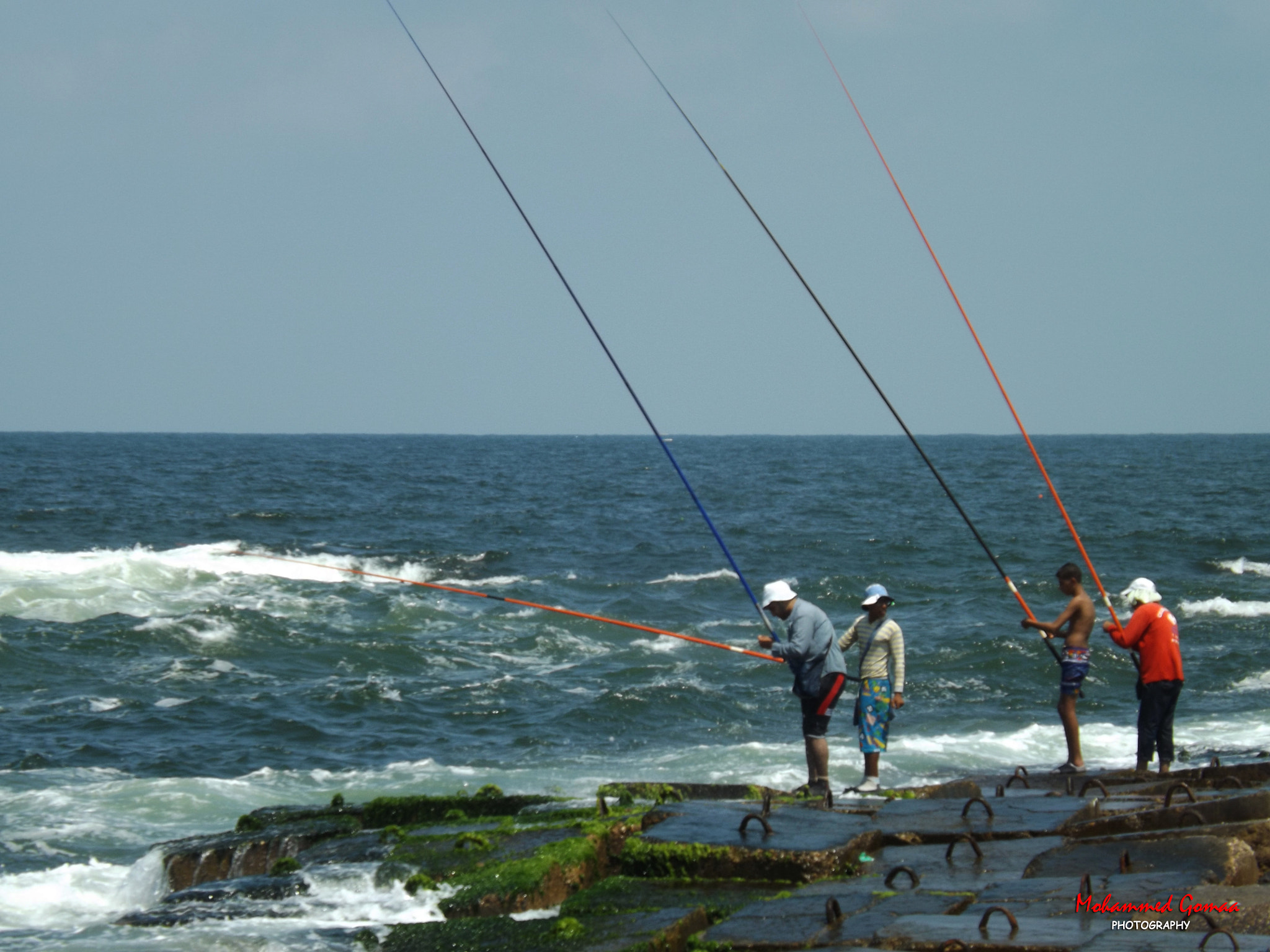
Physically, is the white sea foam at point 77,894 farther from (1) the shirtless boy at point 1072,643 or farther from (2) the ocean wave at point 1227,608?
(2) the ocean wave at point 1227,608

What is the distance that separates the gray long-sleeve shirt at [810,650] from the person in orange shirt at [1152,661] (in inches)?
80.5

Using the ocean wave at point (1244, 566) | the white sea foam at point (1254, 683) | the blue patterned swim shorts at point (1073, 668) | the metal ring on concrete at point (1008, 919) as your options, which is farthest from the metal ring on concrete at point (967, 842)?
the ocean wave at point (1244, 566)

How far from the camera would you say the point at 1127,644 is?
8.48 meters

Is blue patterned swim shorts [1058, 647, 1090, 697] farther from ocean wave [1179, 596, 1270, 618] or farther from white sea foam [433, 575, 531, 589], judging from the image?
white sea foam [433, 575, 531, 589]

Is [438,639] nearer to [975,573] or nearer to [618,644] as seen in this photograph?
[618,644]

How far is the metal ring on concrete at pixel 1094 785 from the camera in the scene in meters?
7.10

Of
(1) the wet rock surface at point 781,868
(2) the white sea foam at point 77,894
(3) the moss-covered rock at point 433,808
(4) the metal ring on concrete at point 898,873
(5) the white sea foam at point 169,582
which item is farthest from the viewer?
(5) the white sea foam at point 169,582

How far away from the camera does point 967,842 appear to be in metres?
5.55

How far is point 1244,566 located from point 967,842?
68.9 feet

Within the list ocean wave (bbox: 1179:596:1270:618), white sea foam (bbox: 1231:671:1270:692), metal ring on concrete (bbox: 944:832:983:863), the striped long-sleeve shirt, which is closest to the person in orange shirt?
the striped long-sleeve shirt

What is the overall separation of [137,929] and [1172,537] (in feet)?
85.9

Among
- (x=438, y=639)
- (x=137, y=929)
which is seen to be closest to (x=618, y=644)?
(x=438, y=639)

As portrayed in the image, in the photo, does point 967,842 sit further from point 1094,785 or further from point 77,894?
point 77,894

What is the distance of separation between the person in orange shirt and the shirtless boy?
0.18 m
